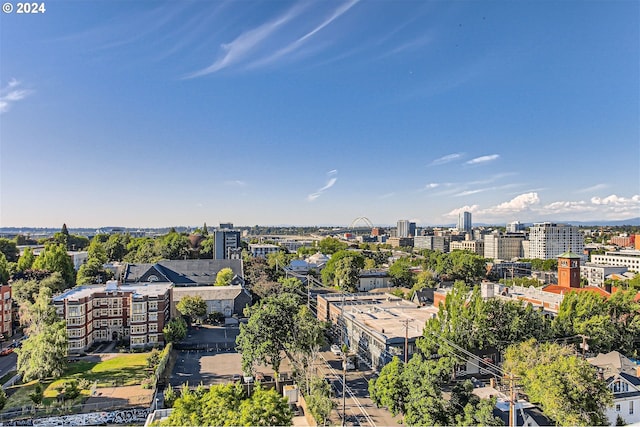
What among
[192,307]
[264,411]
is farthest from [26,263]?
[264,411]

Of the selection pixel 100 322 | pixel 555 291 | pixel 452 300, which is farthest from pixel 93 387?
pixel 555 291

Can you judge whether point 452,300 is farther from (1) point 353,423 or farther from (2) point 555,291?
(2) point 555,291

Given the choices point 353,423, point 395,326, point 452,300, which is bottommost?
point 353,423

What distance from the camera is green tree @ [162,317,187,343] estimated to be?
2698 centimetres

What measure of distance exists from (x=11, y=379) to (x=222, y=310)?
16.9 meters

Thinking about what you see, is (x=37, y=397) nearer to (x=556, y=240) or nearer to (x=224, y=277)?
(x=224, y=277)

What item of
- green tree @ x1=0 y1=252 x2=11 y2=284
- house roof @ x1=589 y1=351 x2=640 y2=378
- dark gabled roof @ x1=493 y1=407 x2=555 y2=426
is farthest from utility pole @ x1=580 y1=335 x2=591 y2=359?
green tree @ x1=0 y1=252 x2=11 y2=284

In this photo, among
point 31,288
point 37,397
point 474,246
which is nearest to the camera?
point 37,397

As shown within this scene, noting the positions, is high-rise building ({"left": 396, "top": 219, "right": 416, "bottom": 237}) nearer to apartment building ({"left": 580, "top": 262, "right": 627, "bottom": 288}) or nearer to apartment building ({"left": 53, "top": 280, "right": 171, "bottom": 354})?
apartment building ({"left": 580, "top": 262, "right": 627, "bottom": 288})

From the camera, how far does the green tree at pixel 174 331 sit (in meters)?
27.0

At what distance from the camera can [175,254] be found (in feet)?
203

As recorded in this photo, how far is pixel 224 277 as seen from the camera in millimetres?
42781

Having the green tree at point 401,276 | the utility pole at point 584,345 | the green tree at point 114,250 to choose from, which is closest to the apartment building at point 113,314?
the utility pole at point 584,345

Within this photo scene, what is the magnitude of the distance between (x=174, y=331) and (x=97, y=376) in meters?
6.03
